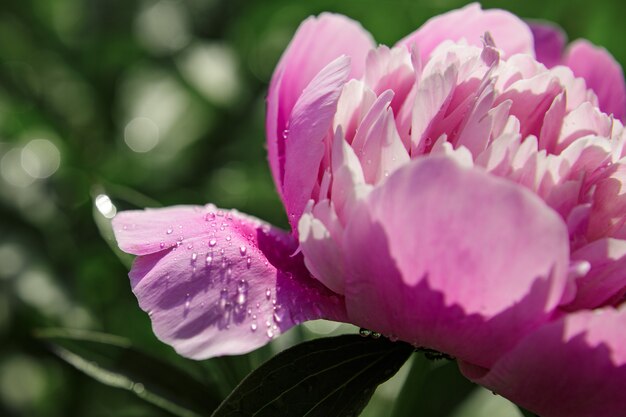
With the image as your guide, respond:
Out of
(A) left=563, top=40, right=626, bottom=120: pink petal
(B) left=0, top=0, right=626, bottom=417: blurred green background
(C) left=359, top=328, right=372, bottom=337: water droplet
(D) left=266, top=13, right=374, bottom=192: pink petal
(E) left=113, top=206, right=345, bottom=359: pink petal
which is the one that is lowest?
(B) left=0, top=0, right=626, bottom=417: blurred green background

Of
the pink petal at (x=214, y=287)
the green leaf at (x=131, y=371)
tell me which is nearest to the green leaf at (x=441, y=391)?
the green leaf at (x=131, y=371)

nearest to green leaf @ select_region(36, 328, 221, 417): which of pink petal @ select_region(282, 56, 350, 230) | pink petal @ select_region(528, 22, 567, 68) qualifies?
pink petal @ select_region(282, 56, 350, 230)

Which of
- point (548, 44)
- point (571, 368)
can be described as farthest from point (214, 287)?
point (548, 44)

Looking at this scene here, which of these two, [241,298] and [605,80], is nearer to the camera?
[241,298]

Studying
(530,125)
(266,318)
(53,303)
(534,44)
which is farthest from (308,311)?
(53,303)

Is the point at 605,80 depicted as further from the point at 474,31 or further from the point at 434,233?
the point at 434,233

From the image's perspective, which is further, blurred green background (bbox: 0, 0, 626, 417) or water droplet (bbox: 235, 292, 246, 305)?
blurred green background (bbox: 0, 0, 626, 417)

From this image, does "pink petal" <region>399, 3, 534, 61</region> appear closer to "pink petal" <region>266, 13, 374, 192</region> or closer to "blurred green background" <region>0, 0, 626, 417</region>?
"pink petal" <region>266, 13, 374, 192</region>
